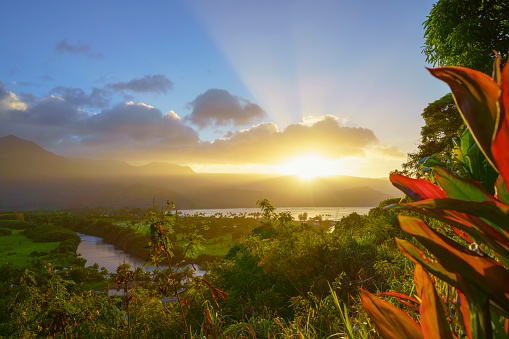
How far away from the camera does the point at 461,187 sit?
501 millimetres

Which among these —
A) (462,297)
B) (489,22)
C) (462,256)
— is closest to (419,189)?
(462,256)

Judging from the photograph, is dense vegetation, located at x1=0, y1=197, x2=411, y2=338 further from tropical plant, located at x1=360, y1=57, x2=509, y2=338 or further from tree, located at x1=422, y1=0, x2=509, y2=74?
tree, located at x1=422, y1=0, x2=509, y2=74

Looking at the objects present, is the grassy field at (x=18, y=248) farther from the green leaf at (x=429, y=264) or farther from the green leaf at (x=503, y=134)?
the green leaf at (x=503, y=134)

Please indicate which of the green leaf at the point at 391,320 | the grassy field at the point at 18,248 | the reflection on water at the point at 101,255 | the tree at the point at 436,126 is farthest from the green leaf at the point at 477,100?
the grassy field at the point at 18,248

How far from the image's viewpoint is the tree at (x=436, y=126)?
513 inches

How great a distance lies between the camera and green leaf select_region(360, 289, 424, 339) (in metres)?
0.60

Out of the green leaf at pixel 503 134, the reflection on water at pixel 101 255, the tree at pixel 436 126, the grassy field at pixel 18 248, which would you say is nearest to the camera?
the green leaf at pixel 503 134

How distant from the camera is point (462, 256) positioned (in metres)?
0.48

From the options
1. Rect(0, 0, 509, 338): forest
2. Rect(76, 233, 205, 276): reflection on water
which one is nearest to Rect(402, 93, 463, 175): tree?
Rect(0, 0, 509, 338): forest

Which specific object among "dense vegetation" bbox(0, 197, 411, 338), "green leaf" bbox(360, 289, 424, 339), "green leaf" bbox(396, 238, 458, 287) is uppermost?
"green leaf" bbox(396, 238, 458, 287)

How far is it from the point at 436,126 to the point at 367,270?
12.0m

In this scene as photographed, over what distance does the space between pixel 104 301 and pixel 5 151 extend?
26287 cm

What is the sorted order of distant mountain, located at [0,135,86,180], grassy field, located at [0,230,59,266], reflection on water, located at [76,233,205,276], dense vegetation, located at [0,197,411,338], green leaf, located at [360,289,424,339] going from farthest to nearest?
distant mountain, located at [0,135,86,180], reflection on water, located at [76,233,205,276], grassy field, located at [0,230,59,266], dense vegetation, located at [0,197,411,338], green leaf, located at [360,289,424,339]

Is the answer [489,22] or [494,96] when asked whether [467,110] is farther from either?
[489,22]
